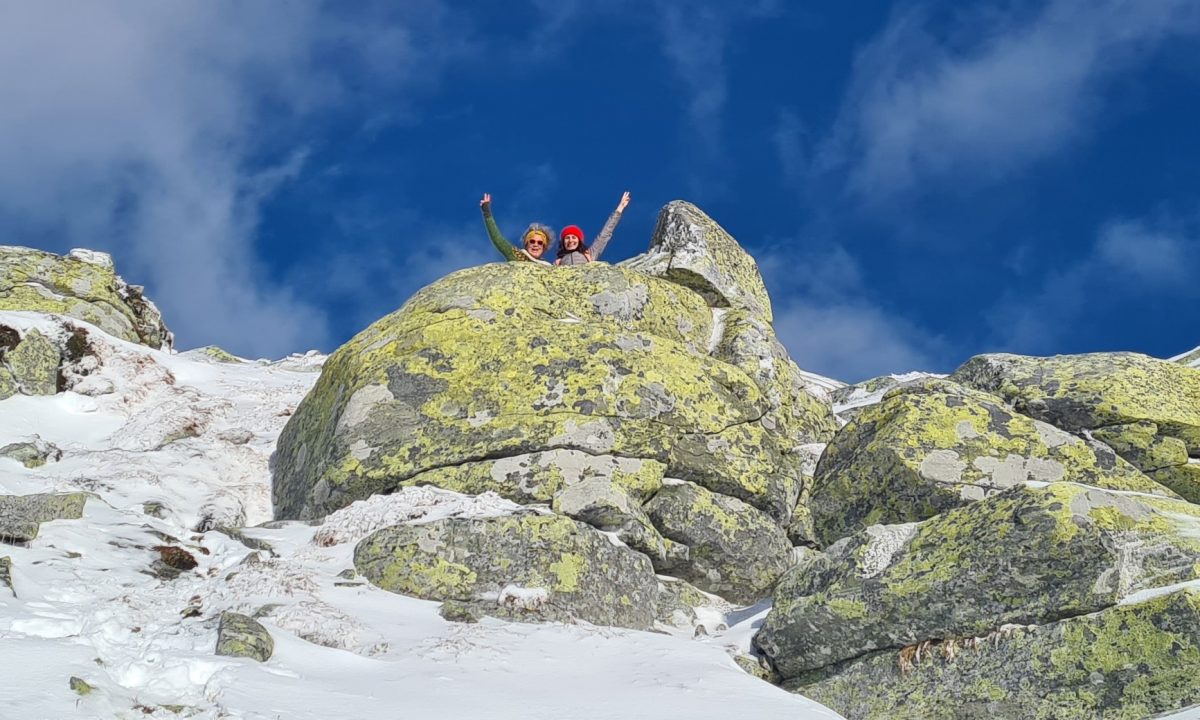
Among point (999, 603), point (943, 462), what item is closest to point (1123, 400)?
point (943, 462)

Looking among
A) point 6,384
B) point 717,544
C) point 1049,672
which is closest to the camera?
point 1049,672

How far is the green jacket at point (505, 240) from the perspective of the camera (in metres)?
23.5

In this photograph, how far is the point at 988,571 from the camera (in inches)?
415

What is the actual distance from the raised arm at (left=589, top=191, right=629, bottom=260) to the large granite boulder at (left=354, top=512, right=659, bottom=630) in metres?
13.3

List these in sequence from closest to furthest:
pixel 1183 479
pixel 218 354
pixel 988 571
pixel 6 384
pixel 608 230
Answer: pixel 988 571 → pixel 1183 479 → pixel 6 384 → pixel 608 230 → pixel 218 354

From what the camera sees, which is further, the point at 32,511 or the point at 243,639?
the point at 32,511

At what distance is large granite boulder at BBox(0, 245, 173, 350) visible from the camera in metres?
27.0

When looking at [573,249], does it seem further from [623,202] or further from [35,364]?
[35,364]

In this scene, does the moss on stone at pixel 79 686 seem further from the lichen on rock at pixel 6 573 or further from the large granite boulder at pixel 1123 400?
the large granite boulder at pixel 1123 400

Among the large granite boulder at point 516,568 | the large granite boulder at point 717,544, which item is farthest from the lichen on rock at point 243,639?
the large granite boulder at point 717,544

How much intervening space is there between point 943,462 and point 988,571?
204 inches

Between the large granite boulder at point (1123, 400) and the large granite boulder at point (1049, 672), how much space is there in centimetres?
770

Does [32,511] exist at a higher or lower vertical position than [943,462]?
lower

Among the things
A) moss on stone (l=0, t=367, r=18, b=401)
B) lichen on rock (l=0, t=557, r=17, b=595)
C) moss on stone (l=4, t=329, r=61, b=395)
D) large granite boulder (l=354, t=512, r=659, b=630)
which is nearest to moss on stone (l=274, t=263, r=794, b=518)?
large granite boulder (l=354, t=512, r=659, b=630)
